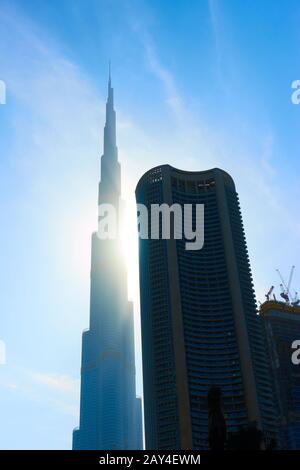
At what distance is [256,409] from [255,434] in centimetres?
10944

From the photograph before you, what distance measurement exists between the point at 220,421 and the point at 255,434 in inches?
2160

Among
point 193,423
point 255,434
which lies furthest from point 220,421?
point 193,423
